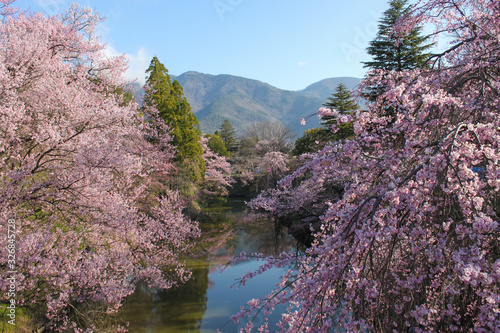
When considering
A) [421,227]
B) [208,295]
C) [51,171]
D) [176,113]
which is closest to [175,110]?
[176,113]

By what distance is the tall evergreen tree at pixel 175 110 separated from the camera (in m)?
14.0

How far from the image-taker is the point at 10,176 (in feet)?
12.0

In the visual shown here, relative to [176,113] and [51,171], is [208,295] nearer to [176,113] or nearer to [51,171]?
[51,171]

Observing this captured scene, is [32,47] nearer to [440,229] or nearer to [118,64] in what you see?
[118,64]

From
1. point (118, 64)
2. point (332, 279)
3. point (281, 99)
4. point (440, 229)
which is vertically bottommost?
point (332, 279)

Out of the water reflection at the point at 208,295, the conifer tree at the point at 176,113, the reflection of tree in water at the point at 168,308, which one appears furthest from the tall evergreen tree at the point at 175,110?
the reflection of tree in water at the point at 168,308

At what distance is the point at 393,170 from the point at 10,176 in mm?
4247

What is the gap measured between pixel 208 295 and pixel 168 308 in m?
1.18

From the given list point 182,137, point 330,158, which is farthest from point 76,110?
point 182,137

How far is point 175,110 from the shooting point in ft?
49.7

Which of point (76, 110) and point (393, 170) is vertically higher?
point (76, 110)

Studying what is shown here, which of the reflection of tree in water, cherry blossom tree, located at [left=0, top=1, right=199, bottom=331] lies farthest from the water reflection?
cherry blossom tree, located at [left=0, top=1, right=199, bottom=331]

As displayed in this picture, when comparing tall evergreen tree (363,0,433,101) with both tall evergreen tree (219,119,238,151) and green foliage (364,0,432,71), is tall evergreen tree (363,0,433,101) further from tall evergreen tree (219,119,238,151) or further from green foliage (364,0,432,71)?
tall evergreen tree (219,119,238,151)

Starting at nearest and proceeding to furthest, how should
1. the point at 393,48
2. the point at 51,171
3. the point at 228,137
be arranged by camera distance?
the point at 51,171, the point at 393,48, the point at 228,137
